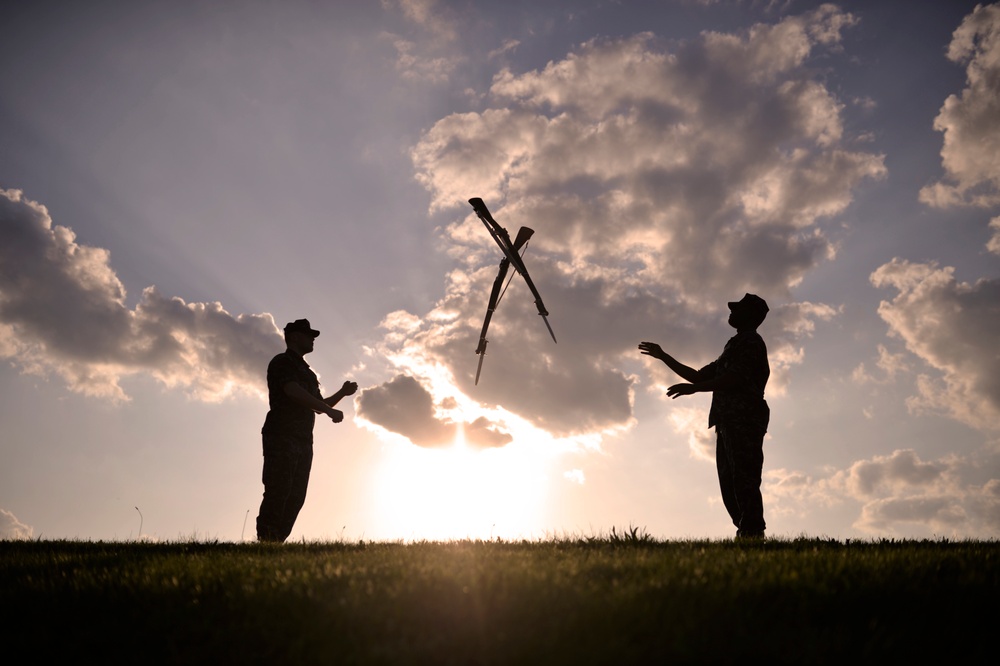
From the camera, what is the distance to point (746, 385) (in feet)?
29.2

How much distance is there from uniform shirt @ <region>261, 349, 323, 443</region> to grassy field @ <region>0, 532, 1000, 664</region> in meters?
3.79

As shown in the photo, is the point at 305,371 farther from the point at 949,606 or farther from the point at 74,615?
the point at 949,606

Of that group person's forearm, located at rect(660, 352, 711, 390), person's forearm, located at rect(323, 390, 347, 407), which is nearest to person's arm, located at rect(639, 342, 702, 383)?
person's forearm, located at rect(660, 352, 711, 390)

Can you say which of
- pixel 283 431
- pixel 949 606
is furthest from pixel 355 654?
pixel 283 431

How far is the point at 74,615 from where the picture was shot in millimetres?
5016

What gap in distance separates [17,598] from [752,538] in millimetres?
→ 7608

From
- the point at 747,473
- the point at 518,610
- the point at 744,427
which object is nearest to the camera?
the point at 518,610

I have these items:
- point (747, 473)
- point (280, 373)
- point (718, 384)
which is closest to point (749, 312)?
point (718, 384)

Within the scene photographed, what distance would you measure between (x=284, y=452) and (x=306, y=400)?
859mm

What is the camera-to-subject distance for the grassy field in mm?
3867

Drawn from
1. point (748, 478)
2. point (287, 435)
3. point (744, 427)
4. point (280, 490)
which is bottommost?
point (280, 490)

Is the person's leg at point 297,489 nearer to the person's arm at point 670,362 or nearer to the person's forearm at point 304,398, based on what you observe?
the person's forearm at point 304,398

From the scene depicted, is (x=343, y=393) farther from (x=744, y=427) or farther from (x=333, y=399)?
(x=744, y=427)

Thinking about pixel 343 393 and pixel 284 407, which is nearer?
pixel 284 407
